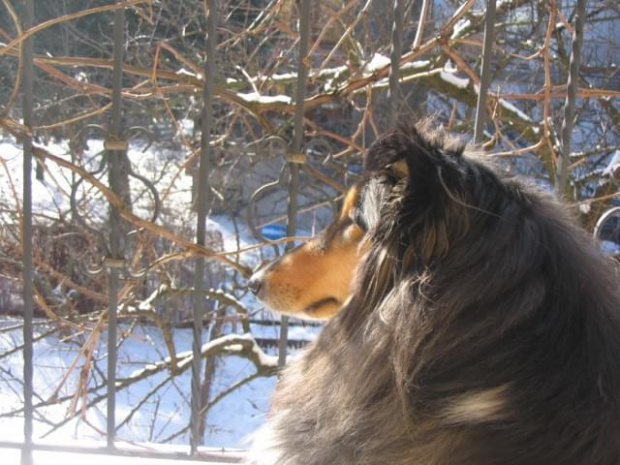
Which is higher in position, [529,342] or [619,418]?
[529,342]

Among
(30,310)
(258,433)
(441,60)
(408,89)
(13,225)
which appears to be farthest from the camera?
(408,89)

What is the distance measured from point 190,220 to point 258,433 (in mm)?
5539

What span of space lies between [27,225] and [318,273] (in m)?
0.83

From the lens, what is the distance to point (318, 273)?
5.84 feet

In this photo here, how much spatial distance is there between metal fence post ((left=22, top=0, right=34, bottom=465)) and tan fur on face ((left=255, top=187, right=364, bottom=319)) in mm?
664

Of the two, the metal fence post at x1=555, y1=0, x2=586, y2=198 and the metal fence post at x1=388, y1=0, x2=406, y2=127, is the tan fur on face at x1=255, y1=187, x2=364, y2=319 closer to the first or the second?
the metal fence post at x1=388, y1=0, x2=406, y2=127

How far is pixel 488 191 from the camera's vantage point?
1.30 m

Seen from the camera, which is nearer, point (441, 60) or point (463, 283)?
point (463, 283)

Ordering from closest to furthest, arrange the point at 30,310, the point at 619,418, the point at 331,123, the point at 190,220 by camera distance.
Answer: the point at 619,418 < the point at 30,310 < the point at 190,220 < the point at 331,123

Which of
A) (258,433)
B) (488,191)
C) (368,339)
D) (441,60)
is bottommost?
(258,433)

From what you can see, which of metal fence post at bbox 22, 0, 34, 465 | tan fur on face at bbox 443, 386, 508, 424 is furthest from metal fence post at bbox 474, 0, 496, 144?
metal fence post at bbox 22, 0, 34, 465

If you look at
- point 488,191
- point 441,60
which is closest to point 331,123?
point 441,60

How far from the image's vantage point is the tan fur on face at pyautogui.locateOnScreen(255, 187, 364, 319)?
168cm

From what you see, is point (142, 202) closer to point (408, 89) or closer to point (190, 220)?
point (190, 220)
